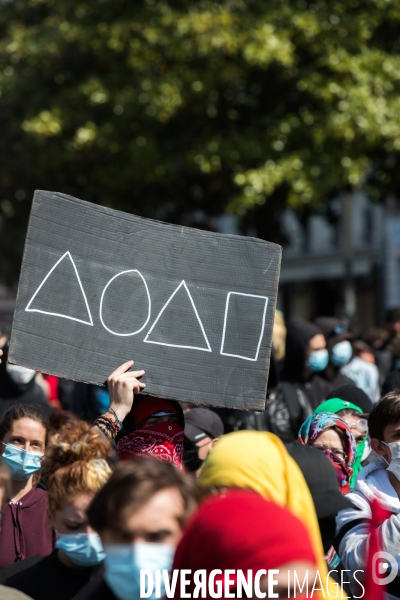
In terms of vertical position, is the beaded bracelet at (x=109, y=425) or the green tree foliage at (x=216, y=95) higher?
the green tree foliage at (x=216, y=95)

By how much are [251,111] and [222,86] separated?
1092mm

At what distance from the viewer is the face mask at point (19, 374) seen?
6.68 metres

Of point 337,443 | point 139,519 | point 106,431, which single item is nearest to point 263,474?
point 139,519

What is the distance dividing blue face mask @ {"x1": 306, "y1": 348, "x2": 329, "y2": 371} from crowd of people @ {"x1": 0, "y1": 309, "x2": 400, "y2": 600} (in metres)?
1.23

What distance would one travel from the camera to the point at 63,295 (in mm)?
3787

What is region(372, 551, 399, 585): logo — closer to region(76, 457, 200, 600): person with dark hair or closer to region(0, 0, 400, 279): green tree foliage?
region(76, 457, 200, 600): person with dark hair

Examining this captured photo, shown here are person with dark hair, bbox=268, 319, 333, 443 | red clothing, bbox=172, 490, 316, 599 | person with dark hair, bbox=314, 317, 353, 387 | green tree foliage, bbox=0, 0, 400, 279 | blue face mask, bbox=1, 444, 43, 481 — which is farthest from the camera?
green tree foliage, bbox=0, 0, 400, 279

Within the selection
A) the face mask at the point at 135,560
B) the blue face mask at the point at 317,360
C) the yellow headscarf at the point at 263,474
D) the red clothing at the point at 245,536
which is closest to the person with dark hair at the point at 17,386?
the blue face mask at the point at 317,360

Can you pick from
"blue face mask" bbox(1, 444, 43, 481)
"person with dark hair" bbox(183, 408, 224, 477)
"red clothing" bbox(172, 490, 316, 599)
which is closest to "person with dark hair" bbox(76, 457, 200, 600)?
"red clothing" bbox(172, 490, 316, 599)

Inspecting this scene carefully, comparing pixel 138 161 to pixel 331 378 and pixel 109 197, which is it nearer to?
pixel 109 197

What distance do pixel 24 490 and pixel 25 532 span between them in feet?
0.91

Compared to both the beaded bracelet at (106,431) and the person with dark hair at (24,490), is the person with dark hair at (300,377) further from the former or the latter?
the beaded bracelet at (106,431)

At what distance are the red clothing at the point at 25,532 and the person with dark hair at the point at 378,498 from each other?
3.83 ft

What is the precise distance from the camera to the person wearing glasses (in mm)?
4094
